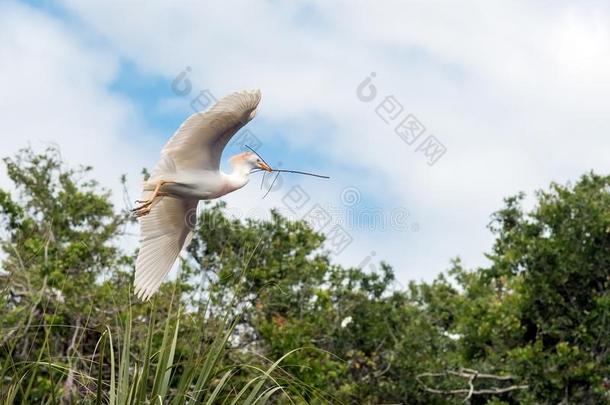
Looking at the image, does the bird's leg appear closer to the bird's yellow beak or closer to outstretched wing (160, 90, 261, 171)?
outstretched wing (160, 90, 261, 171)

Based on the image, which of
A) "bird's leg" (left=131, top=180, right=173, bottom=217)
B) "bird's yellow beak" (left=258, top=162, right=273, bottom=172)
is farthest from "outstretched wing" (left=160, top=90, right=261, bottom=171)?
"bird's yellow beak" (left=258, top=162, right=273, bottom=172)

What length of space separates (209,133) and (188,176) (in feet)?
1.11

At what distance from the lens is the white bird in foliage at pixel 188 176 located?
18.5ft

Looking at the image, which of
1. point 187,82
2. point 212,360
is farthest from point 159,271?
point 212,360

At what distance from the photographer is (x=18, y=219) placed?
40.9 feet

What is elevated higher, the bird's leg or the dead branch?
the bird's leg

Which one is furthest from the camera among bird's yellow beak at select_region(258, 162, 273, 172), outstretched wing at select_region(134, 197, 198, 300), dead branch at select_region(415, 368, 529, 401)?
dead branch at select_region(415, 368, 529, 401)

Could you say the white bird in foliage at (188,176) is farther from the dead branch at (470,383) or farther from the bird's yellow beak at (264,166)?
the dead branch at (470,383)

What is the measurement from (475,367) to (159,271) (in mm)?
6683

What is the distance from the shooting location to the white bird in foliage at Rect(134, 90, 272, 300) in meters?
5.64

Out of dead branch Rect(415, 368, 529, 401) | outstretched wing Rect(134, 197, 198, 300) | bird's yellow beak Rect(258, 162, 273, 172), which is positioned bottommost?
dead branch Rect(415, 368, 529, 401)

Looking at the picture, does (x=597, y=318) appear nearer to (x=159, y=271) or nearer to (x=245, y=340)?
(x=245, y=340)

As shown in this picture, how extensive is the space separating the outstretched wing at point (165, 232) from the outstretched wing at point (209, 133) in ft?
1.88

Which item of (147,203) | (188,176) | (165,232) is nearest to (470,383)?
(165,232)
